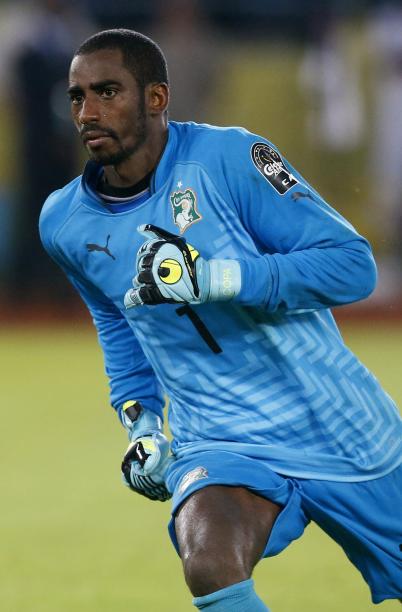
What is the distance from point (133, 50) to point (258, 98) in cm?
1178

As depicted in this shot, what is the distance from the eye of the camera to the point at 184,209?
4371 millimetres

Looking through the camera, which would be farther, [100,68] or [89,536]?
[89,536]

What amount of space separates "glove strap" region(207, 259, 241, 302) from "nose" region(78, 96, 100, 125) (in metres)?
0.61

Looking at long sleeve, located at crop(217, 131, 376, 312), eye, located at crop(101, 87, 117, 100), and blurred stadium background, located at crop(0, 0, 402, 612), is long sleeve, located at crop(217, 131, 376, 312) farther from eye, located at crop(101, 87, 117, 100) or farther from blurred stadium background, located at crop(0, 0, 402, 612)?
blurred stadium background, located at crop(0, 0, 402, 612)

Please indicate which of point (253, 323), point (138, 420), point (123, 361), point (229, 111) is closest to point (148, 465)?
point (138, 420)

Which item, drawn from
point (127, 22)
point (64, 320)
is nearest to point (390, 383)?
point (64, 320)

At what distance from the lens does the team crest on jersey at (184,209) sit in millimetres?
4359

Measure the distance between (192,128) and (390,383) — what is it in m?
6.06

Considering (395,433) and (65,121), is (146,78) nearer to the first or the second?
(395,433)

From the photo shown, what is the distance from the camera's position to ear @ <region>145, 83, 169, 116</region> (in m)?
4.49

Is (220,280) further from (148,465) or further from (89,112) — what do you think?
(148,465)

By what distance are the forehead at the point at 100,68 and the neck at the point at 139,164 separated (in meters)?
0.21

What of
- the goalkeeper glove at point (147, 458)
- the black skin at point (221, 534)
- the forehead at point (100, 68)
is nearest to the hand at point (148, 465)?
the goalkeeper glove at point (147, 458)

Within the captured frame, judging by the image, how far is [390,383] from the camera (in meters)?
10.4
